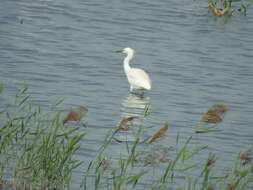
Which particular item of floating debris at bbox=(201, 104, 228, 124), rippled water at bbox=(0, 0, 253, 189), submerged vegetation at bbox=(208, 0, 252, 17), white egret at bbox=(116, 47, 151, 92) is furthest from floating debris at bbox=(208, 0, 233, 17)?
floating debris at bbox=(201, 104, 228, 124)

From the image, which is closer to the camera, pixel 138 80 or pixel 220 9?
pixel 138 80

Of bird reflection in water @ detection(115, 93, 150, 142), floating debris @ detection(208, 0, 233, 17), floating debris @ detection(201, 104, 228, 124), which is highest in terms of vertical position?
floating debris @ detection(208, 0, 233, 17)

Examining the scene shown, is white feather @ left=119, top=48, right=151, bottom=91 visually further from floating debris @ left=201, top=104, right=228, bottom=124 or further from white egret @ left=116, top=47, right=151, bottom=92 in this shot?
floating debris @ left=201, top=104, right=228, bottom=124

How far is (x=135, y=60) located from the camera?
2028 cm

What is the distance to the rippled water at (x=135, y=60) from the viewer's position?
1502cm

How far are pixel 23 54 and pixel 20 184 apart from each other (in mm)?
9973

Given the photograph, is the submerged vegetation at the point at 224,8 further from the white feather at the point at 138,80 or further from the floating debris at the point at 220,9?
the white feather at the point at 138,80

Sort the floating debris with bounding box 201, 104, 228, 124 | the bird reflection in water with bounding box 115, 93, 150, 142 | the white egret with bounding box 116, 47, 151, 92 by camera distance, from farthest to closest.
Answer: the white egret with bounding box 116, 47, 151, 92 < the bird reflection in water with bounding box 115, 93, 150, 142 < the floating debris with bounding box 201, 104, 228, 124

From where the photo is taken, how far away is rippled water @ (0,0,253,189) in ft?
49.3

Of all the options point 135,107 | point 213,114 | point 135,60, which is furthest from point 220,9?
point 213,114

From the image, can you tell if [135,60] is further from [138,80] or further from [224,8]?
[224,8]

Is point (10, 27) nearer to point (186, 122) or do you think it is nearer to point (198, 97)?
point (198, 97)

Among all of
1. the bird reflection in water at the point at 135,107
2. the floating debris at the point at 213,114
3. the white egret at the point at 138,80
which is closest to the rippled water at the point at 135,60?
the bird reflection in water at the point at 135,107

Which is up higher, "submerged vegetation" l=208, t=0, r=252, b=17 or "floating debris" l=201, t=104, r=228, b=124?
"submerged vegetation" l=208, t=0, r=252, b=17
